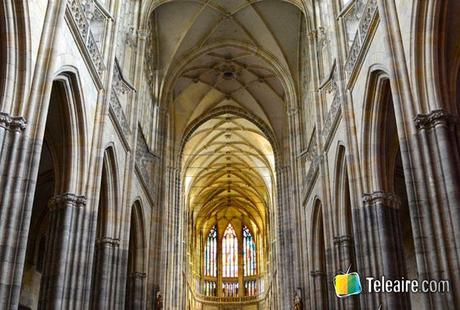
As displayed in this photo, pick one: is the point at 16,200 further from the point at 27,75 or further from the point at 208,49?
the point at 208,49

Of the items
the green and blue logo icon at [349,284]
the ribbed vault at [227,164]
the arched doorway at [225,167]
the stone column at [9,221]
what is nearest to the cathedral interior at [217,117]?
the stone column at [9,221]

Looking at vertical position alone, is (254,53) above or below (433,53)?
above

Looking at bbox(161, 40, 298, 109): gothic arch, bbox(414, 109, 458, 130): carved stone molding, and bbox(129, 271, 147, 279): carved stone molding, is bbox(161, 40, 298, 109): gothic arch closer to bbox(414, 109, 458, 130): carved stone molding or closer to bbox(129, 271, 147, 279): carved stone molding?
bbox(129, 271, 147, 279): carved stone molding

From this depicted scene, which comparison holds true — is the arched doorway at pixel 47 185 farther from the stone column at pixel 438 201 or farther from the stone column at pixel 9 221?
the stone column at pixel 438 201

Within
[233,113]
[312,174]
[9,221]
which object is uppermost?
[233,113]

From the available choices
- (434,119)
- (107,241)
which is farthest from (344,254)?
(434,119)

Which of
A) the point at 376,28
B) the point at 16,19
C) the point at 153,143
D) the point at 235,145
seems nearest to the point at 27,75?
the point at 16,19

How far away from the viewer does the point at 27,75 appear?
385 inches

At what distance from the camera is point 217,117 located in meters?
33.6

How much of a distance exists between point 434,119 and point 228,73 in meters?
21.0

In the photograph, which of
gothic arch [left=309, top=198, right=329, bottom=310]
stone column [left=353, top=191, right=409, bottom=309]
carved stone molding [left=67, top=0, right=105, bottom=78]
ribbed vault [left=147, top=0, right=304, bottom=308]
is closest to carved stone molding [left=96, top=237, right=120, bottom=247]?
carved stone molding [left=67, top=0, right=105, bottom=78]

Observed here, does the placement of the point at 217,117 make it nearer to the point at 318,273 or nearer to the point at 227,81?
the point at 227,81

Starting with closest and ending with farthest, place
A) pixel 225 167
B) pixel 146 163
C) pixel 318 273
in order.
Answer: pixel 318 273 < pixel 146 163 < pixel 225 167

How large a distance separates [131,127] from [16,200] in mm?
9518
